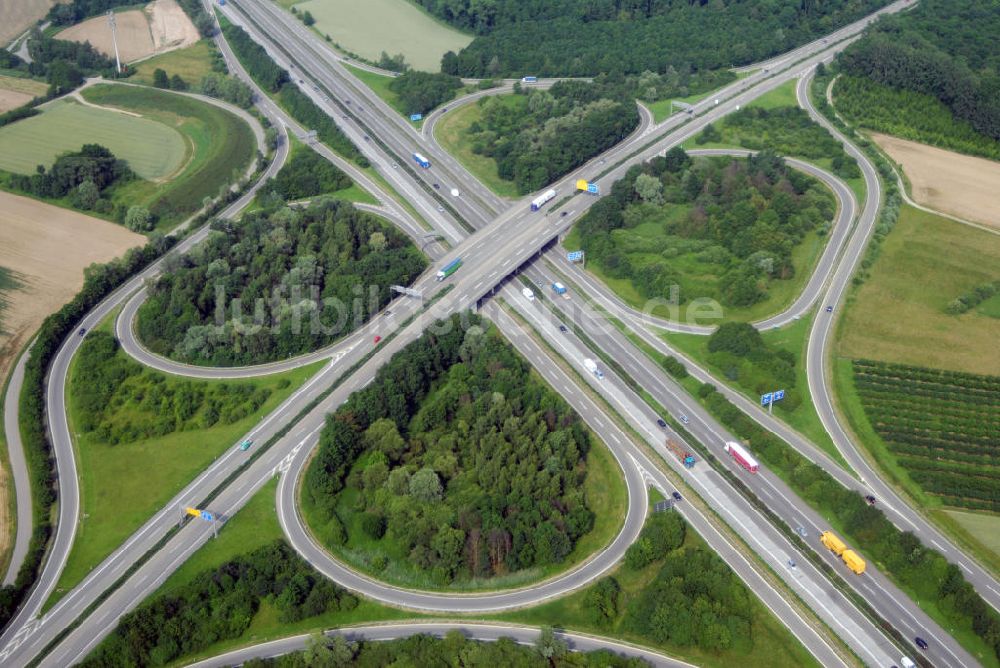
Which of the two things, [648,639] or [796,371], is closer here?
[648,639]

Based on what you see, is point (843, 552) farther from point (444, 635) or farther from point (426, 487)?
point (426, 487)

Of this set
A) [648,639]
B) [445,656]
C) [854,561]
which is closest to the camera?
[445,656]

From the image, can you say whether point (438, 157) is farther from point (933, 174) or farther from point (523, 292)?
point (933, 174)

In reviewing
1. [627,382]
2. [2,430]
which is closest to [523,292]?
[627,382]

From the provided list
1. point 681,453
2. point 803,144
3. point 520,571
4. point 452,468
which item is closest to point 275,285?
point 452,468

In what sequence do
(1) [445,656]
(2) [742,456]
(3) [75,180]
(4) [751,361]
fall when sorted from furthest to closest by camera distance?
(3) [75,180]
(4) [751,361]
(2) [742,456]
(1) [445,656]

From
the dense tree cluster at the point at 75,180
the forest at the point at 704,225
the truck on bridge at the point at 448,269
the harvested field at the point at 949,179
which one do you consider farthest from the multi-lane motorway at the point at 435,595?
the dense tree cluster at the point at 75,180
